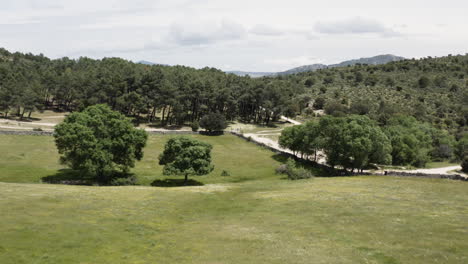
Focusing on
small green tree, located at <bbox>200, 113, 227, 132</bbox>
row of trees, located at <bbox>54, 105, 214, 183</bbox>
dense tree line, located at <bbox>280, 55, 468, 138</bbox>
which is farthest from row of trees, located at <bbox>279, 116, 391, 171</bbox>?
dense tree line, located at <bbox>280, 55, 468, 138</bbox>

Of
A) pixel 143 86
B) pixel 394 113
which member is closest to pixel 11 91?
pixel 143 86

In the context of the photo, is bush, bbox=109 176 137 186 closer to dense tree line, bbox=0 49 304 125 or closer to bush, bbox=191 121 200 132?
bush, bbox=191 121 200 132

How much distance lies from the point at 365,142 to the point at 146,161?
171 feet

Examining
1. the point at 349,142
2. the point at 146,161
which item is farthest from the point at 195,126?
the point at 349,142

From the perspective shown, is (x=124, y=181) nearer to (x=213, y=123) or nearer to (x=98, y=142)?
(x=98, y=142)

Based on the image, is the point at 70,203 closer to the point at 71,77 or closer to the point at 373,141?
the point at 373,141

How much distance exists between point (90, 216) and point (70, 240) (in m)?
7.83

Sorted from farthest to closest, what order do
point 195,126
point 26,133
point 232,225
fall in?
1. point 195,126
2. point 26,133
3. point 232,225

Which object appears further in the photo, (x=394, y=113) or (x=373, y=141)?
(x=394, y=113)

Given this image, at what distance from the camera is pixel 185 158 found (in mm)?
64438

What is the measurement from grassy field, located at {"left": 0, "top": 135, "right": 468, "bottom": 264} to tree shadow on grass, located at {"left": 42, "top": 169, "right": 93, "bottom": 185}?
391 centimetres

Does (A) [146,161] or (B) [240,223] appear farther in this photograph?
(A) [146,161]

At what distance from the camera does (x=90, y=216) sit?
3888cm

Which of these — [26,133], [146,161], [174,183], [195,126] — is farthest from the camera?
[195,126]
